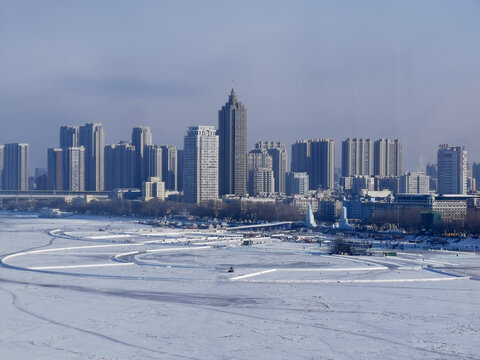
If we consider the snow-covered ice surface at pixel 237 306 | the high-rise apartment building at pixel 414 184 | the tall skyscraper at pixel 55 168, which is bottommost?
the snow-covered ice surface at pixel 237 306

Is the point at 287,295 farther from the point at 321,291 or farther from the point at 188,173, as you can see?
the point at 188,173

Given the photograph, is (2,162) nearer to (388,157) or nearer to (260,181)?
(260,181)

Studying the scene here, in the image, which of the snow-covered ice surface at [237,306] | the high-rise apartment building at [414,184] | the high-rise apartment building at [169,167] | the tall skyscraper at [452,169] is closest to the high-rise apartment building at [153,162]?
the high-rise apartment building at [169,167]

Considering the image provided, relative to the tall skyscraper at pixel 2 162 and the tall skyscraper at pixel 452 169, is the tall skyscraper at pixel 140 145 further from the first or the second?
the tall skyscraper at pixel 452 169

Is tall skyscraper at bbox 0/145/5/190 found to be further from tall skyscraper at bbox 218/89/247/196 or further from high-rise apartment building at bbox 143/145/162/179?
tall skyscraper at bbox 218/89/247/196

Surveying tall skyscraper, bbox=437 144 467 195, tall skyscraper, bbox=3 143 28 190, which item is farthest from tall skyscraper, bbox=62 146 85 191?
tall skyscraper, bbox=437 144 467 195
